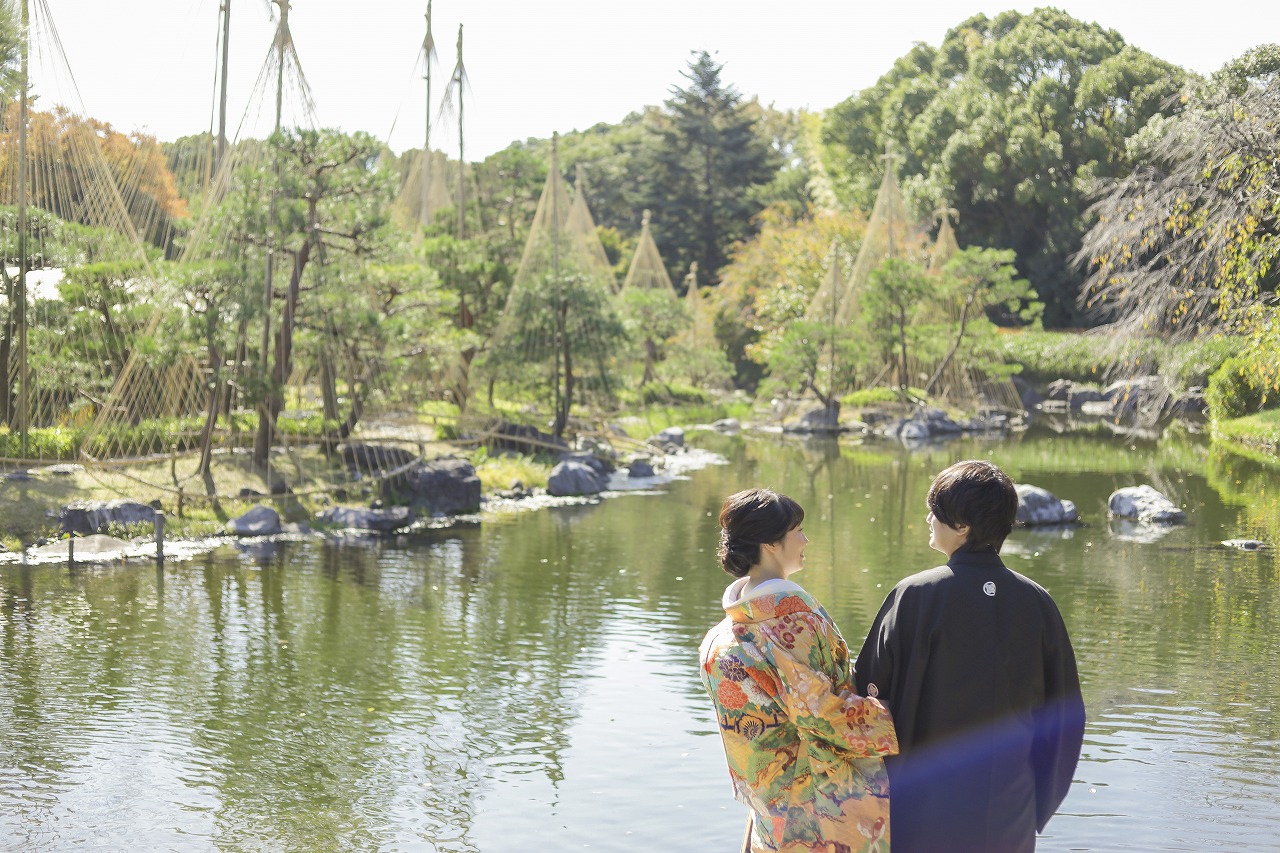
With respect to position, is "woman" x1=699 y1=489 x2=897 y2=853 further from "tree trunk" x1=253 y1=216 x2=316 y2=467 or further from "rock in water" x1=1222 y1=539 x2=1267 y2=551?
"tree trunk" x1=253 y1=216 x2=316 y2=467

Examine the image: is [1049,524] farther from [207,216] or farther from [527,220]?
[527,220]

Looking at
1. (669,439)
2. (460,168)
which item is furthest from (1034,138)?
(460,168)

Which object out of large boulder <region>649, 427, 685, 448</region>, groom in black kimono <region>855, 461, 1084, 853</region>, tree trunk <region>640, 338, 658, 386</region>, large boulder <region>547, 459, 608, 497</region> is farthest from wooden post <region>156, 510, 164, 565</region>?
tree trunk <region>640, 338, 658, 386</region>

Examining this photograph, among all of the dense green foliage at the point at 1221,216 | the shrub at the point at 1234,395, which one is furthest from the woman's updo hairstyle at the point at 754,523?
the shrub at the point at 1234,395

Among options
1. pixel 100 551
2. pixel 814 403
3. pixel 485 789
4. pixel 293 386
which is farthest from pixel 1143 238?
pixel 814 403

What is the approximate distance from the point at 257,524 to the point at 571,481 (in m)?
5.10

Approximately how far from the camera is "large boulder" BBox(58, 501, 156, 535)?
11938 millimetres

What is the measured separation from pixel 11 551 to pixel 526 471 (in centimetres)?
749

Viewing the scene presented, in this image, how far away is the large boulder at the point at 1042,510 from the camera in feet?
44.8

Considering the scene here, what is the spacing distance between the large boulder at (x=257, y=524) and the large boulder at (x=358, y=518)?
66cm

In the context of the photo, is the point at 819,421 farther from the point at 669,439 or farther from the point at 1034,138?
the point at 1034,138

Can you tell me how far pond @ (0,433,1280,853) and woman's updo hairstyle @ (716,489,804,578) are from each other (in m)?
2.85

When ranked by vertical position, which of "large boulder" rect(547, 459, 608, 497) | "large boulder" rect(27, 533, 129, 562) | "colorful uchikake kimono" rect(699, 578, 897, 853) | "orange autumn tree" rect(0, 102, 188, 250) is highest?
"orange autumn tree" rect(0, 102, 188, 250)

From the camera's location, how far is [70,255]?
1317 centimetres
